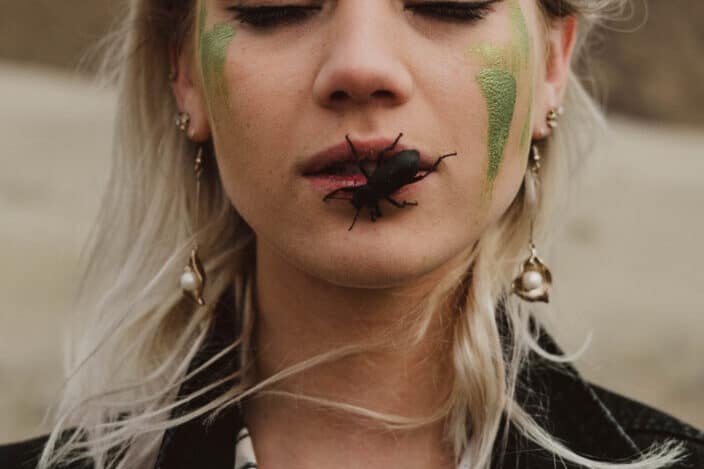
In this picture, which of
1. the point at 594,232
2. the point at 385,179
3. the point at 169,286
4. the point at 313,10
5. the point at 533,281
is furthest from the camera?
the point at 594,232

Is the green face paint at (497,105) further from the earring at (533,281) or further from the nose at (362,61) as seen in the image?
the earring at (533,281)

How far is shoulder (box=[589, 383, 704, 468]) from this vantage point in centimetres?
294

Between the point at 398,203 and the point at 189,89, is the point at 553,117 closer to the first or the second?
the point at 398,203

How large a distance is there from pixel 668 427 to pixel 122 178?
5.19ft

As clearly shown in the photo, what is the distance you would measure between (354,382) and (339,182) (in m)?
0.52

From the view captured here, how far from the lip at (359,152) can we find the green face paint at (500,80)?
0.21 metres

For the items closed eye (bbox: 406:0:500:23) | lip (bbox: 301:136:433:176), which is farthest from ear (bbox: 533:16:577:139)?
lip (bbox: 301:136:433:176)

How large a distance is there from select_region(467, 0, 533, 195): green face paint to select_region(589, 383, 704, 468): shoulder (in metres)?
0.71

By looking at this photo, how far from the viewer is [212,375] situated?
304cm

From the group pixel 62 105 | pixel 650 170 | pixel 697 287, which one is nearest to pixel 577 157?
pixel 697 287

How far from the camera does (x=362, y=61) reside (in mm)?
2545

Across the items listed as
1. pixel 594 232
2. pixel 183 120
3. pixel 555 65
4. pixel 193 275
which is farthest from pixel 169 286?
pixel 594 232

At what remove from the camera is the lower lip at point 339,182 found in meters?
2.60

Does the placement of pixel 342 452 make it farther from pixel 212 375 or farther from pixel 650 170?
pixel 650 170
